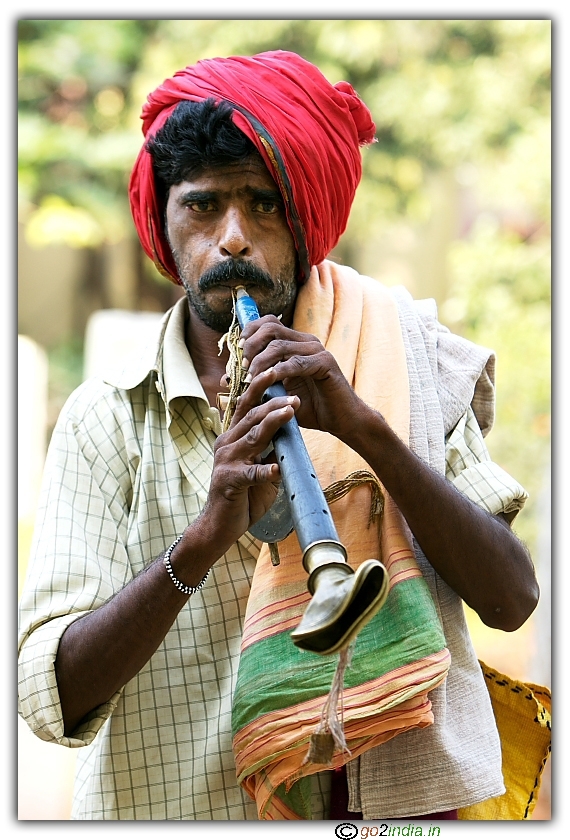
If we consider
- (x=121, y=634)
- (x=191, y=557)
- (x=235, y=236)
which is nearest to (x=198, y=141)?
(x=235, y=236)

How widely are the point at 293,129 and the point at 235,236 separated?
0.26 m

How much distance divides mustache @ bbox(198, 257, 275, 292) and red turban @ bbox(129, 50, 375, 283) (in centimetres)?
14

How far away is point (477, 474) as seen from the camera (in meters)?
1.99

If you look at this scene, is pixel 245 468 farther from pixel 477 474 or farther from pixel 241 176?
pixel 241 176

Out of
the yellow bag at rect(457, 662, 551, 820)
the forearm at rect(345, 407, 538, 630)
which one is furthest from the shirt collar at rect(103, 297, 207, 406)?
the yellow bag at rect(457, 662, 551, 820)

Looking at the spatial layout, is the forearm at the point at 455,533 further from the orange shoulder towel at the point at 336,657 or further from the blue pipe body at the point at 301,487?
the blue pipe body at the point at 301,487

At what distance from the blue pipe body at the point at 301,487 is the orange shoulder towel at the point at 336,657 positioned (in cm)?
33

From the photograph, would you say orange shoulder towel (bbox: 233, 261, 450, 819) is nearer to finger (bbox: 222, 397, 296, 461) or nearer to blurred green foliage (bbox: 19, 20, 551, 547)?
finger (bbox: 222, 397, 296, 461)

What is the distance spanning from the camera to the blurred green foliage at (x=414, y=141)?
714 cm

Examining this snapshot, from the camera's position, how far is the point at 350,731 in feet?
5.66

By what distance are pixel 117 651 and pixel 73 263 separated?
28.1 feet

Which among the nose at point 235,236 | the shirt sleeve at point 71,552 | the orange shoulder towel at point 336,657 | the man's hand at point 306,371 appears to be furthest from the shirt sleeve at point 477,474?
the shirt sleeve at point 71,552
